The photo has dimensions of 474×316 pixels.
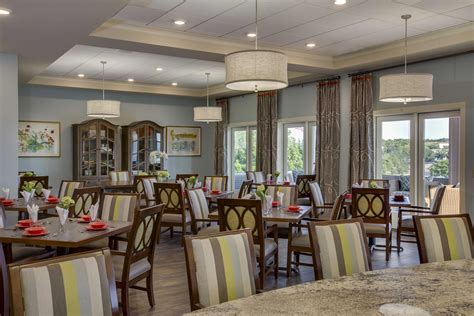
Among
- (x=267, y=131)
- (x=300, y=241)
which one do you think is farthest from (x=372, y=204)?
(x=267, y=131)

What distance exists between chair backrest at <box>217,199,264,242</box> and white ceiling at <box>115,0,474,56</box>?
2299 mm

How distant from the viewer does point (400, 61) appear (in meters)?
7.05

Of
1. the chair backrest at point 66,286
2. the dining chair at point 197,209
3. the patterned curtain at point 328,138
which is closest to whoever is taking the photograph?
the chair backrest at point 66,286

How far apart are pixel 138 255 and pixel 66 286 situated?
180cm

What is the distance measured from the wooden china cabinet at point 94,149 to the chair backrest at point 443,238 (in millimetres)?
8335

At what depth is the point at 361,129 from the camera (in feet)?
25.3

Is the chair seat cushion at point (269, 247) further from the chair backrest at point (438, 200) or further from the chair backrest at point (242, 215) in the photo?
the chair backrest at point (438, 200)

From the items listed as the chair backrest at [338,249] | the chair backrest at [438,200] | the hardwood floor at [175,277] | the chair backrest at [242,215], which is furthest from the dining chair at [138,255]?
the chair backrest at [438,200]

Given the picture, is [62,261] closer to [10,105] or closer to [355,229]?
[355,229]

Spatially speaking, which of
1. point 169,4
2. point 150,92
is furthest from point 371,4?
point 150,92

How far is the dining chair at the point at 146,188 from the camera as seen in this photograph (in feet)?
23.4

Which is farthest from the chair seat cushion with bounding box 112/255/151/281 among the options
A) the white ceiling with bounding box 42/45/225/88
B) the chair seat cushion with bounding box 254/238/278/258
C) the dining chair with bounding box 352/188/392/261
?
the white ceiling with bounding box 42/45/225/88

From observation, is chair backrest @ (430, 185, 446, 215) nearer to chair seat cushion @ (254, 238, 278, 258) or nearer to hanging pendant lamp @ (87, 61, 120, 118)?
chair seat cushion @ (254, 238, 278, 258)

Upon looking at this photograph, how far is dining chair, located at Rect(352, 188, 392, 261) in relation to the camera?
5219 millimetres
